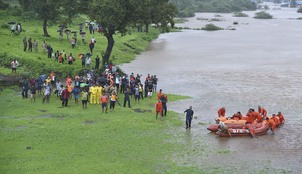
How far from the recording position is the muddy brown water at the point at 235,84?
2384 cm

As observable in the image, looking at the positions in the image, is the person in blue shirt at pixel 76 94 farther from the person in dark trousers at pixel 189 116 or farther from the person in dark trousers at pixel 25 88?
the person in dark trousers at pixel 189 116

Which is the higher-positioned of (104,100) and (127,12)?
(127,12)

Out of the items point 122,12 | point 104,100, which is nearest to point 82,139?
point 104,100

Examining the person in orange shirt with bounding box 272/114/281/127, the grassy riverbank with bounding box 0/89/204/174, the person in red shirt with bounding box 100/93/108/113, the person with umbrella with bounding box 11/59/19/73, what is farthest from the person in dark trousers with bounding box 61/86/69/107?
the person in orange shirt with bounding box 272/114/281/127

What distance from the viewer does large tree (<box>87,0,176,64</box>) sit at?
40.2 metres

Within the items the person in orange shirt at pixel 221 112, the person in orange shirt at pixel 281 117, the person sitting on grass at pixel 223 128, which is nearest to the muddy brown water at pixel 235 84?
the person in orange shirt at pixel 281 117

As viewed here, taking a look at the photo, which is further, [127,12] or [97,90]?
[127,12]

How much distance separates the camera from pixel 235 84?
139ft

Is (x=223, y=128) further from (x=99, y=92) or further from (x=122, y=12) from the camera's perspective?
(x=122, y=12)

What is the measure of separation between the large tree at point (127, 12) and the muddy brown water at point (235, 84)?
619cm

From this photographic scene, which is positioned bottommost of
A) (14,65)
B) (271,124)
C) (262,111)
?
(271,124)

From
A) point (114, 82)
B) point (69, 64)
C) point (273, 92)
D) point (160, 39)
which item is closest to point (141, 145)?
point (114, 82)

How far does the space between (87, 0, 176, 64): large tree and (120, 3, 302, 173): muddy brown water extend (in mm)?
6193

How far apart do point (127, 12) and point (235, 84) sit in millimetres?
11788
